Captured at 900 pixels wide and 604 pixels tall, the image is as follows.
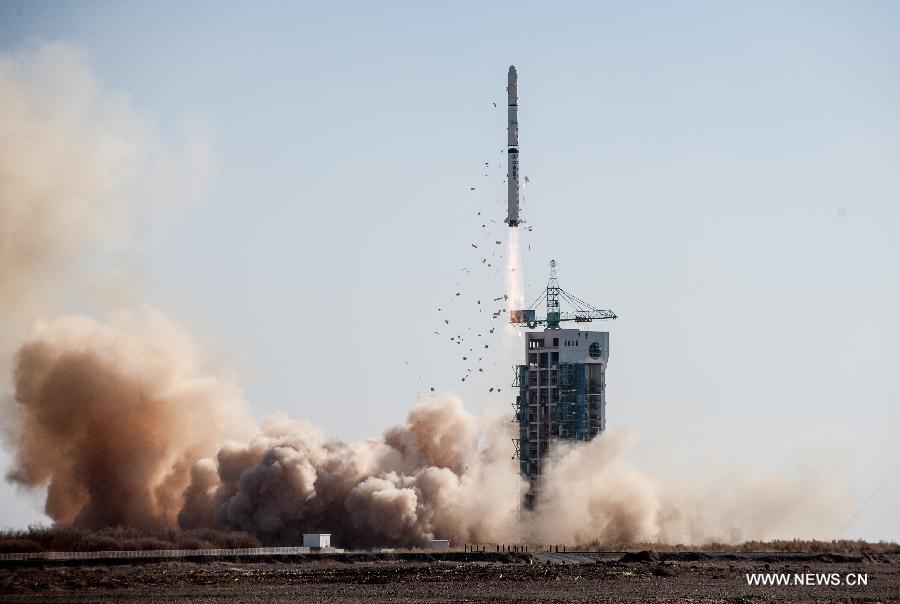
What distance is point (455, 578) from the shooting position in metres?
99.5

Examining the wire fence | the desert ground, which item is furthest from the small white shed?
the desert ground

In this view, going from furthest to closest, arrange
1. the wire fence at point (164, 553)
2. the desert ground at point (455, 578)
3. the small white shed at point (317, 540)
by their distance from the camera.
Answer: the small white shed at point (317, 540) → the wire fence at point (164, 553) → the desert ground at point (455, 578)

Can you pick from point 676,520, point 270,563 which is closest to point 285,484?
point 270,563

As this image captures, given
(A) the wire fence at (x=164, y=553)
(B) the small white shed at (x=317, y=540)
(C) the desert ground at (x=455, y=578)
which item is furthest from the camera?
(B) the small white shed at (x=317, y=540)

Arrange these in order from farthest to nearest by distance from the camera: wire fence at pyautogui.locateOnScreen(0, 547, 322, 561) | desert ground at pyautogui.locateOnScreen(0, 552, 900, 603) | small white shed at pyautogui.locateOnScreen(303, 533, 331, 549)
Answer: small white shed at pyautogui.locateOnScreen(303, 533, 331, 549), wire fence at pyautogui.locateOnScreen(0, 547, 322, 561), desert ground at pyautogui.locateOnScreen(0, 552, 900, 603)

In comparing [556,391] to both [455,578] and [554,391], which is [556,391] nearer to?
[554,391]

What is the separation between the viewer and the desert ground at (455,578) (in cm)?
8838

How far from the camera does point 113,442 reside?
129500 millimetres

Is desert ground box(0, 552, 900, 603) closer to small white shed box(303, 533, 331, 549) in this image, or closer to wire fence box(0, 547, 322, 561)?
wire fence box(0, 547, 322, 561)

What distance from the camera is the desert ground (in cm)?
8838

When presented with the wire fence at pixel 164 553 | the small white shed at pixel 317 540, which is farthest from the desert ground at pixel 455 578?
the small white shed at pixel 317 540

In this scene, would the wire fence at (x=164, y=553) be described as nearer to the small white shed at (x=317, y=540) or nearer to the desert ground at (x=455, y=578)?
the small white shed at (x=317, y=540)

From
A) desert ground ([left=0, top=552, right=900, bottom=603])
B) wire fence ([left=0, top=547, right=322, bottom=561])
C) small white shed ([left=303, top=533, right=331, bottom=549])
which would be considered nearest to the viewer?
desert ground ([left=0, top=552, right=900, bottom=603])

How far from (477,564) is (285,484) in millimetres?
18903
